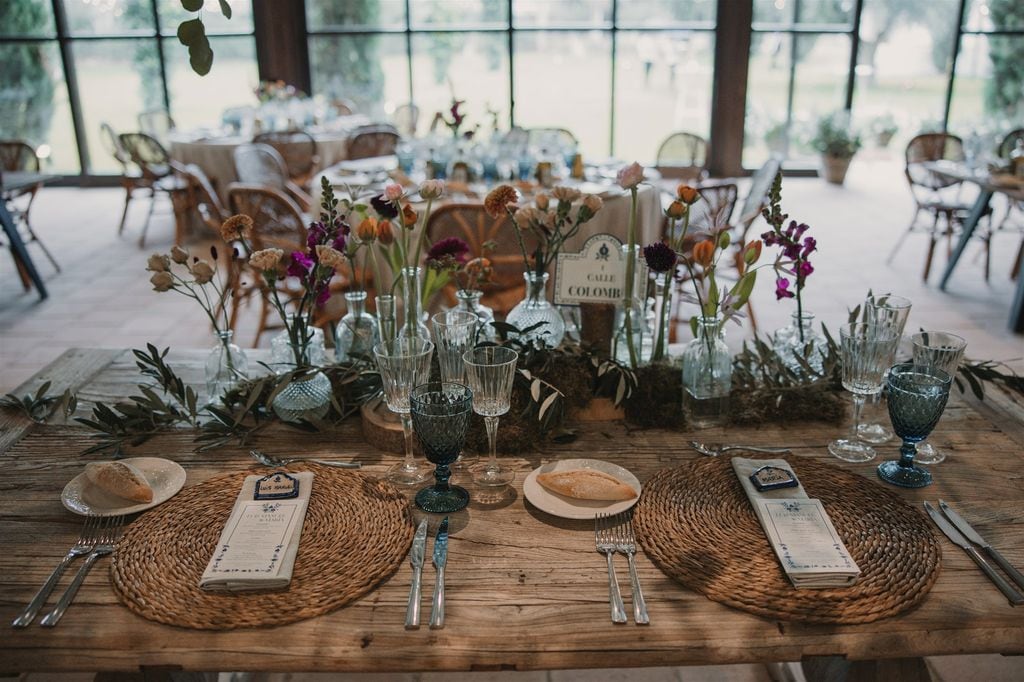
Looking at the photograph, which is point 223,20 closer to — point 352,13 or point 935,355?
point 352,13

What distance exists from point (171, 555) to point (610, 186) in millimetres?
3191

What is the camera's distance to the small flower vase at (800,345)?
5.90ft

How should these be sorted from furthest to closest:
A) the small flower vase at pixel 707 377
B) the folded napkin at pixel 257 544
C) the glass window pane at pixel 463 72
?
the glass window pane at pixel 463 72
the small flower vase at pixel 707 377
the folded napkin at pixel 257 544

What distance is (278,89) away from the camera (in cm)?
615

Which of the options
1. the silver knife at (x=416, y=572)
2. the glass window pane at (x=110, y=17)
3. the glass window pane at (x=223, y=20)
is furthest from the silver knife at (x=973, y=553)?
the glass window pane at (x=110, y=17)

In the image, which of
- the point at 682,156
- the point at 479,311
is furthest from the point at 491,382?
the point at 682,156

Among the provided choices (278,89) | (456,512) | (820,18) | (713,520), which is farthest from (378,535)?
(820,18)

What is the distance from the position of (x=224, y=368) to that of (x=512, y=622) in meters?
0.88

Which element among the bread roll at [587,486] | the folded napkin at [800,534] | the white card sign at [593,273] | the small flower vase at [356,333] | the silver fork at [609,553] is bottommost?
the silver fork at [609,553]

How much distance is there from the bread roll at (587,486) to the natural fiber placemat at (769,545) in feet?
0.13

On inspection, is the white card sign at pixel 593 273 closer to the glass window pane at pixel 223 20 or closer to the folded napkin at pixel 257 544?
the folded napkin at pixel 257 544

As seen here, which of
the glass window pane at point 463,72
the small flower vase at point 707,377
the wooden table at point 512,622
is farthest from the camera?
the glass window pane at point 463,72

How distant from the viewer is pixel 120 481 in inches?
54.8

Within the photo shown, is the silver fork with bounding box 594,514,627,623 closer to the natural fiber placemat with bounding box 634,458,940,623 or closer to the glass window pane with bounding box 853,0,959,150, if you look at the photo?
the natural fiber placemat with bounding box 634,458,940,623
